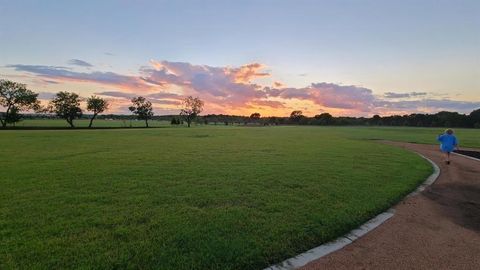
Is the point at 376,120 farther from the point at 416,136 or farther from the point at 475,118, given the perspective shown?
the point at 416,136

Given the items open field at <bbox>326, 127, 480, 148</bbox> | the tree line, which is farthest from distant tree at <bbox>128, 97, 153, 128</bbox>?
open field at <bbox>326, 127, 480, 148</bbox>

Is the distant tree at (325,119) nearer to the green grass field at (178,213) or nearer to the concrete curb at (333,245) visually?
the green grass field at (178,213)

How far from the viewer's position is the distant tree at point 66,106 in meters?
72.8

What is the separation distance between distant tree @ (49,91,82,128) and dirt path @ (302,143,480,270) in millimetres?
81605

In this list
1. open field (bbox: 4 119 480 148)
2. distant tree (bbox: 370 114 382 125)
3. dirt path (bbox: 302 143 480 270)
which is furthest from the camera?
distant tree (bbox: 370 114 382 125)

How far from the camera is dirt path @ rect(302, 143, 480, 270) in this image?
13.4 ft

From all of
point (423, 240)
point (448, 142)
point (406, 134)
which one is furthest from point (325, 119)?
point (423, 240)

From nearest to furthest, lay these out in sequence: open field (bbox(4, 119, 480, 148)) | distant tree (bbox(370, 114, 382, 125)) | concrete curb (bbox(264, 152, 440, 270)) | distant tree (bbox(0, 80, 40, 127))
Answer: concrete curb (bbox(264, 152, 440, 270)), open field (bbox(4, 119, 480, 148)), distant tree (bbox(0, 80, 40, 127)), distant tree (bbox(370, 114, 382, 125))

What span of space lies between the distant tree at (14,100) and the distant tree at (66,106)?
4784 millimetres

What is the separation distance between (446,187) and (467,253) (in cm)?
532

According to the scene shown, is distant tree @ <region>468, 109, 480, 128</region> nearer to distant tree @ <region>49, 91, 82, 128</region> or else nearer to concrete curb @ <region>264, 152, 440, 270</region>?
concrete curb @ <region>264, 152, 440, 270</region>

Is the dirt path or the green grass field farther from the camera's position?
the dirt path

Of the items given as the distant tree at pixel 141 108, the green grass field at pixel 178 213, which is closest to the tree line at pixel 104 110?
the distant tree at pixel 141 108

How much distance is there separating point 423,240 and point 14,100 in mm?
83255
